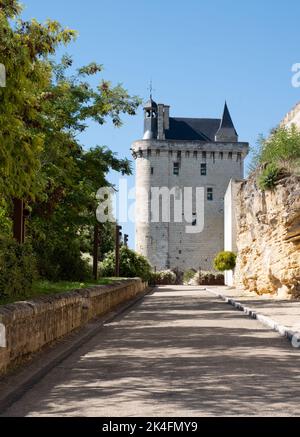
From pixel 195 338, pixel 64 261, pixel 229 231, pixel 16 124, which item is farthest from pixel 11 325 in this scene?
pixel 229 231

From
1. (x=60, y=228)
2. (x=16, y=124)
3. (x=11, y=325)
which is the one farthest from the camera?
(x=60, y=228)

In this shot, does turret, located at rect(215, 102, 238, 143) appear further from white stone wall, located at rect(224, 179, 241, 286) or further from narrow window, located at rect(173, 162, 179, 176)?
white stone wall, located at rect(224, 179, 241, 286)

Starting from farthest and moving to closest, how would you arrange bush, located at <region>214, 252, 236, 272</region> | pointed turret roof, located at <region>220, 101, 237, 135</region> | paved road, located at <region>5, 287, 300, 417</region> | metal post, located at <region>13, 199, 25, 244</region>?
1. pointed turret roof, located at <region>220, 101, 237, 135</region>
2. bush, located at <region>214, 252, 236, 272</region>
3. metal post, located at <region>13, 199, 25, 244</region>
4. paved road, located at <region>5, 287, 300, 417</region>

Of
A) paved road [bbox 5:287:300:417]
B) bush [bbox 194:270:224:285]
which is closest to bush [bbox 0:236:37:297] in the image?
paved road [bbox 5:287:300:417]

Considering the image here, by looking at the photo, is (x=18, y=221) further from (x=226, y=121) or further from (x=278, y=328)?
(x=226, y=121)

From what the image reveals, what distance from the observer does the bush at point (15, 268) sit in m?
12.4

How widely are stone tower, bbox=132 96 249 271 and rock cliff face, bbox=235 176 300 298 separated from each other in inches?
1835

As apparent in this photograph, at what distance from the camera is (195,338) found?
1358 centimetres

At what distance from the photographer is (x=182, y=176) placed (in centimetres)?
8806

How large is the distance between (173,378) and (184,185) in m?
79.4

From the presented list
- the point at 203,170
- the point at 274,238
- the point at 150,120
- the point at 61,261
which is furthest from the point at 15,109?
the point at 150,120

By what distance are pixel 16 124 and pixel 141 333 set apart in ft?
20.5

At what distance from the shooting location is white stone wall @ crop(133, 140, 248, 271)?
3334 inches
